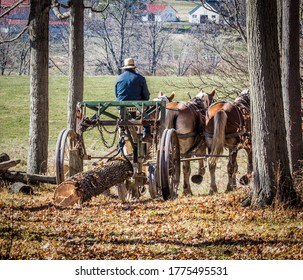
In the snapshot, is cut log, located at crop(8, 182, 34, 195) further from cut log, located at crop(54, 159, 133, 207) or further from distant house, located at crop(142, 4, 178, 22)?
distant house, located at crop(142, 4, 178, 22)

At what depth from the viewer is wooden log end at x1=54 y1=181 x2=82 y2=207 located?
454 inches

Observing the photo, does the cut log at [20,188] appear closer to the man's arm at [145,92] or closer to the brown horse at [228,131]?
the man's arm at [145,92]

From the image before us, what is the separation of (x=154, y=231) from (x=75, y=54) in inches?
299

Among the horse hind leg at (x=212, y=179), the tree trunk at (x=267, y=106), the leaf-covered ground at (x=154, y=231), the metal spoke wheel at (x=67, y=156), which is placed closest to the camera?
the leaf-covered ground at (x=154, y=231)

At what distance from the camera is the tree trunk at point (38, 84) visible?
16172mm

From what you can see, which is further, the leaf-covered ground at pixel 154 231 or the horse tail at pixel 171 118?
the horse tail at pixel 171 118

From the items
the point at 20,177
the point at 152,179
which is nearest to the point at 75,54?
the point at 20,177

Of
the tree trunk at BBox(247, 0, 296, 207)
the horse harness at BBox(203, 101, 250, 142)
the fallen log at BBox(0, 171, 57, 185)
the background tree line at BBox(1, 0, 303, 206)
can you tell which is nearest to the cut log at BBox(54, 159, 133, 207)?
the fallen log at BBox(0, 171, 57, 185)

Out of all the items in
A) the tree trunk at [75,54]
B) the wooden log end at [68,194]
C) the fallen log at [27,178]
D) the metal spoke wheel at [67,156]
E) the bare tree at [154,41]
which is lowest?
the wooden log end at [68,194]

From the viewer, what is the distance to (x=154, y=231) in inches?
384

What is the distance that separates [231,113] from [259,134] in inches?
204

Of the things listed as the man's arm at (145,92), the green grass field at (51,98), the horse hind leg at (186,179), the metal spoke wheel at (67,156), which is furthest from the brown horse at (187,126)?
the green grass field at (51,98)

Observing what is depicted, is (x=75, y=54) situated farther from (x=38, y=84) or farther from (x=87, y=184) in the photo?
(x=87, y=184)
